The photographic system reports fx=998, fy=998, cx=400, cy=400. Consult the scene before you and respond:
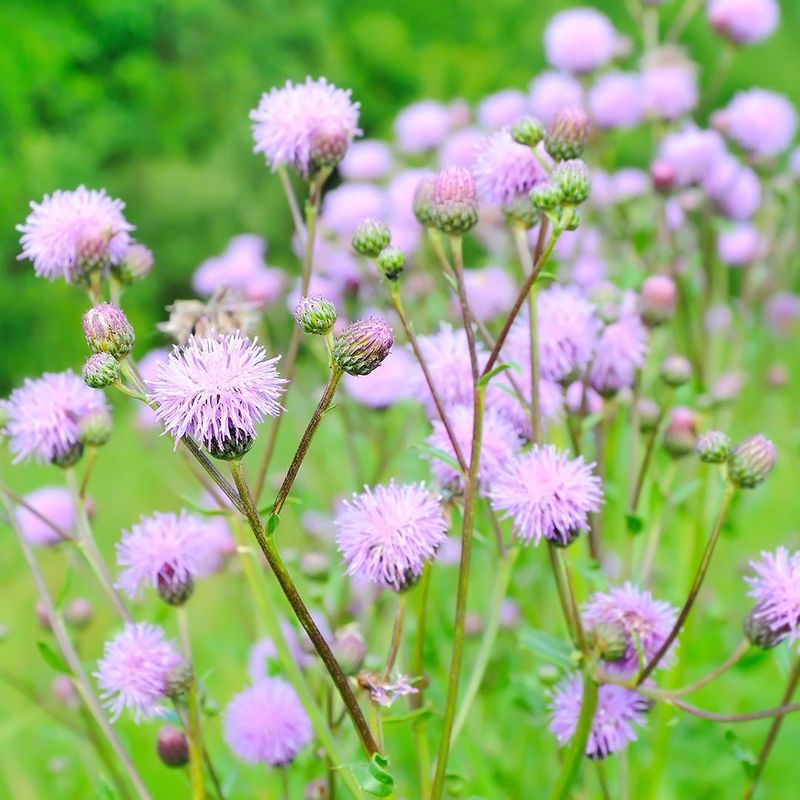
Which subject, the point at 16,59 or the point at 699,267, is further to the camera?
the point at 16,59

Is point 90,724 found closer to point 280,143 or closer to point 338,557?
point 338,557

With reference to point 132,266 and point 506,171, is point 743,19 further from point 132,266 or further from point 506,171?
point 132,266

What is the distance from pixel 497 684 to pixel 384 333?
2.38 ft

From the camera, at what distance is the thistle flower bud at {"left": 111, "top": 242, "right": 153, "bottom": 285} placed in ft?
2.57

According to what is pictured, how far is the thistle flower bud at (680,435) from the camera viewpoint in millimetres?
929

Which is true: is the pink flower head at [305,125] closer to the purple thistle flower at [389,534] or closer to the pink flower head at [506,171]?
the pink flower head at [506,171]

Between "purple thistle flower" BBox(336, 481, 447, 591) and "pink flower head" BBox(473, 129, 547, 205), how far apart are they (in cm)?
28

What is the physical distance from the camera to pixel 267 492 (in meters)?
A: 1.46

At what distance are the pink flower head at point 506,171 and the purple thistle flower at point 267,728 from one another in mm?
440

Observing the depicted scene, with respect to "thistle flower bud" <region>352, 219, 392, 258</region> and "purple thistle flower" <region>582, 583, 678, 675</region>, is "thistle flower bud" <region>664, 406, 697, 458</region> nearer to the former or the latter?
"purple thistle flower" <region>582, 583, 678, 675</region>

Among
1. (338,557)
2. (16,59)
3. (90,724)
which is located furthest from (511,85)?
(90,724)

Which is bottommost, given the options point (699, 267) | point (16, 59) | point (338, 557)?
point (338, 557)

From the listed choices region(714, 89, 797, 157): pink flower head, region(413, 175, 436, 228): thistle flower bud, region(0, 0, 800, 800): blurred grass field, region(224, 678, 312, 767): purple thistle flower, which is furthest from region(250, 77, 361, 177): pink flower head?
region(0, 0, 800, 800): blurred grass field

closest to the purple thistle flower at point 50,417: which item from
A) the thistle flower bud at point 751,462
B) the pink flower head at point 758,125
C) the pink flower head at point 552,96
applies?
the thistle flower bud at point 751,462
